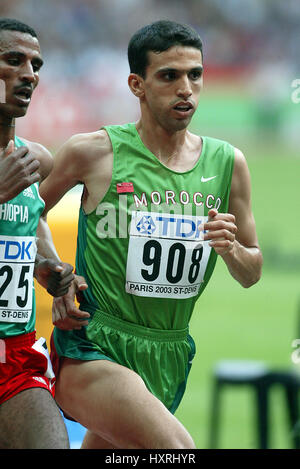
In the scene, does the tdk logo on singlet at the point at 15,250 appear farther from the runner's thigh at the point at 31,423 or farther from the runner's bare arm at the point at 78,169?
the runner's thigh at the point at 31,423

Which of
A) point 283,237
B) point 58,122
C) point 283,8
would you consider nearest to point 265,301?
point 283,237

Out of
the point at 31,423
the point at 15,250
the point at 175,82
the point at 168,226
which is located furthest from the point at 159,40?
the point at 31,423

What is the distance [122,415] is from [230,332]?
8.10 m

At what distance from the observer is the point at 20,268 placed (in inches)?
144

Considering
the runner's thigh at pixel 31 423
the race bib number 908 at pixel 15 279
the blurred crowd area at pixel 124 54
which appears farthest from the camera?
the blurred crowd area at pixel 124 54

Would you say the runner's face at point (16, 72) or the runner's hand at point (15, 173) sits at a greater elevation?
the runner's face at point (16, 72)

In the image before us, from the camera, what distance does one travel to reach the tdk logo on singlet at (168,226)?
4.04m

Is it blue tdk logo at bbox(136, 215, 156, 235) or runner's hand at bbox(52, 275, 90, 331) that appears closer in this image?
runner's hand at bbox(52, 275, 90, 331)

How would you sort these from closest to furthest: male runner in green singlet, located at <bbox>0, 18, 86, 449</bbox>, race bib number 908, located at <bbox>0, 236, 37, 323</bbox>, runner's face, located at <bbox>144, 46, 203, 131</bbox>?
male runner in green singlet, located at <bbox>0, 18, 86, 449</bbox>, race bib number 908, located at <bbox>0, 236, 37, 323</bbox>, runner's face, located at <bbox>144, 46, 203, 131</bbox>

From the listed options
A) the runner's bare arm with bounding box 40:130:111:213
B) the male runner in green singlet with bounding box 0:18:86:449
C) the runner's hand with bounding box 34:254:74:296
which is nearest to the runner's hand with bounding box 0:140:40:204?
the male runner in green singlet with bounding box 0:18:86:449

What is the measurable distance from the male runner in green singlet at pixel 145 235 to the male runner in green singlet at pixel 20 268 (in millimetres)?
240

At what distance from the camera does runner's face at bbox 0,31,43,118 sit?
146 inches

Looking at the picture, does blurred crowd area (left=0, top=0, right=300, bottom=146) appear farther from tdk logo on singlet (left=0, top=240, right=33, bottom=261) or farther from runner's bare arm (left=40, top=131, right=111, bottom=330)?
tdk logo on singlet (left=0, top=240, right=33, bottom=261)

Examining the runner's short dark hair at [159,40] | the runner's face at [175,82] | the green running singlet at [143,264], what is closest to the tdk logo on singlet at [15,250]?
the green running singlet at [143,264]
